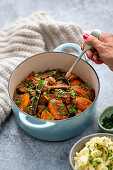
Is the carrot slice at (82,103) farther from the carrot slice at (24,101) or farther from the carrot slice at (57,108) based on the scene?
the carrot slice at (24,101)

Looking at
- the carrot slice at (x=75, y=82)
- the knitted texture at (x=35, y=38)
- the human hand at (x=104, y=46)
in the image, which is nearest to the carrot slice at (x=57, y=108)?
the carrot slice at (x=75, y=82)

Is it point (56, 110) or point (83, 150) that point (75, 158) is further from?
point (56, 110)

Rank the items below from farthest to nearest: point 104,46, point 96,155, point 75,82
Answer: point 75,82 → point 104,46 → point 96,155

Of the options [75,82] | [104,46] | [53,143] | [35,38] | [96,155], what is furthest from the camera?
[35,38]

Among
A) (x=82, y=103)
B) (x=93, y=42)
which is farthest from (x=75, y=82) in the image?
(x=93, y=42)

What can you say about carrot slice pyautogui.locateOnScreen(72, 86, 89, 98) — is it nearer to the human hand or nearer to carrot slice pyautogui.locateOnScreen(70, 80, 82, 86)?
carrot slice pyautogui.locateOnScreen(70, 80, 82, 86)

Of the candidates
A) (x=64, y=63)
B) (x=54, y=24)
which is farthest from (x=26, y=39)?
(x=64, y=63)

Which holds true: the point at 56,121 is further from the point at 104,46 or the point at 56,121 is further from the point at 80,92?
the point at 104,46
